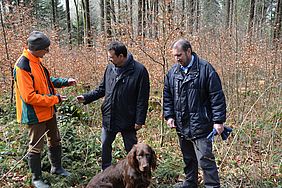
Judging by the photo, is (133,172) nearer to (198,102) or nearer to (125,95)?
(125,95)

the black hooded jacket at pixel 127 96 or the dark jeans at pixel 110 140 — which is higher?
the black hooded jacket at pixel 127 96

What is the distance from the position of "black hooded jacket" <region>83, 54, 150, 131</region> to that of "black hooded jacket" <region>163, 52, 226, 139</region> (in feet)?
1.48

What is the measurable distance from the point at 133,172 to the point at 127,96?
1046mm

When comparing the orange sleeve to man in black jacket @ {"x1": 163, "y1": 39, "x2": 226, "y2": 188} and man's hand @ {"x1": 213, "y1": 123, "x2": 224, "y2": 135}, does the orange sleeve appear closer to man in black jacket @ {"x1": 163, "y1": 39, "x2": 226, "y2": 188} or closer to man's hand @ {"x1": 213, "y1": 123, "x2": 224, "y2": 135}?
man in black jacket @ {"x1": 163, "y1": 39, "x2": 226, "y2": 188}

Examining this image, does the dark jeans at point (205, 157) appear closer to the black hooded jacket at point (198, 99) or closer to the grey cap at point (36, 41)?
the black hooded jacket at point (198, 99)

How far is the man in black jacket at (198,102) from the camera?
3.33 m

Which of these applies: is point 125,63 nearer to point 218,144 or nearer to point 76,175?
point 76,175

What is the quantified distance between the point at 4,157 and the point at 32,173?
3.97ft

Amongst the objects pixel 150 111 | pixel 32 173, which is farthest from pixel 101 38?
pixel 32 173

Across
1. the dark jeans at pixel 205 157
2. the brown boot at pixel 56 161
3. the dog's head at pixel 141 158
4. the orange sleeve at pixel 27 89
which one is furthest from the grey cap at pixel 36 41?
the dark jeans at pixel 205 157

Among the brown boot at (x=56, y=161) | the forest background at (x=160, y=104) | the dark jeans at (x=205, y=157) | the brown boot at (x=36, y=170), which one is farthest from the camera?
the forest background at (x=160, y=104)

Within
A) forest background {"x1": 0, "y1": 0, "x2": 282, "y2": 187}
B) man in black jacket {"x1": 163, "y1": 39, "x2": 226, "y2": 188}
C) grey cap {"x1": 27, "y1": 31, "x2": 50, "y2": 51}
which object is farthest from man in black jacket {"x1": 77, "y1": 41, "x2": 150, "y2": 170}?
forest background {"x1": 0, "y1": 0, "x2": 282, "y2": 187}

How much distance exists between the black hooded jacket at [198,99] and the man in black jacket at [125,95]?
0.46 meters

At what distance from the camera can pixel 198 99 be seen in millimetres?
Result: 3439
